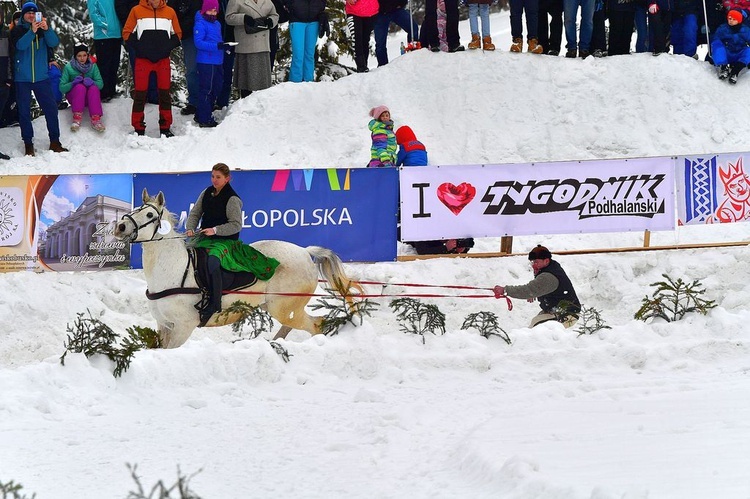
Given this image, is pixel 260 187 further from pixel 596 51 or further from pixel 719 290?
pixel 596 51

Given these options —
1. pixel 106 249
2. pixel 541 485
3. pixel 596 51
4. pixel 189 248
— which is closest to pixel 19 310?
pixel 106 249

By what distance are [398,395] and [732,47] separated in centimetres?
1269

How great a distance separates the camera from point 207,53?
55.0 ft

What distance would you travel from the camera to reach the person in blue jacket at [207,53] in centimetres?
1667

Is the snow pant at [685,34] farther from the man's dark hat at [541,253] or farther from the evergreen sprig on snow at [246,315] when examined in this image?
the evergreen sprig on snow at [246,315]

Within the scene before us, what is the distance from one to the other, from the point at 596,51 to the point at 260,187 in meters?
8.01

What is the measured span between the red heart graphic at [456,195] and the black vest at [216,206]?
13.6 feet

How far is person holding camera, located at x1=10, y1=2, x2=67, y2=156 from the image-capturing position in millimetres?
15312

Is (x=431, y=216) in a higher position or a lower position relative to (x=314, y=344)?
higher

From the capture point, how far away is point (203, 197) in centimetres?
1088

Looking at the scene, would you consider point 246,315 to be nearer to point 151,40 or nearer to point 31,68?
point 31,68

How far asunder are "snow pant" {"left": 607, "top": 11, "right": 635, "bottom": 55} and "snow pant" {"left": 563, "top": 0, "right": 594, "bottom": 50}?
41 cm

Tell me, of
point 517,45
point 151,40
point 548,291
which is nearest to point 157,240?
point 548,291

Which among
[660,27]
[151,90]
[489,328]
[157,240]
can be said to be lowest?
[489,328]
